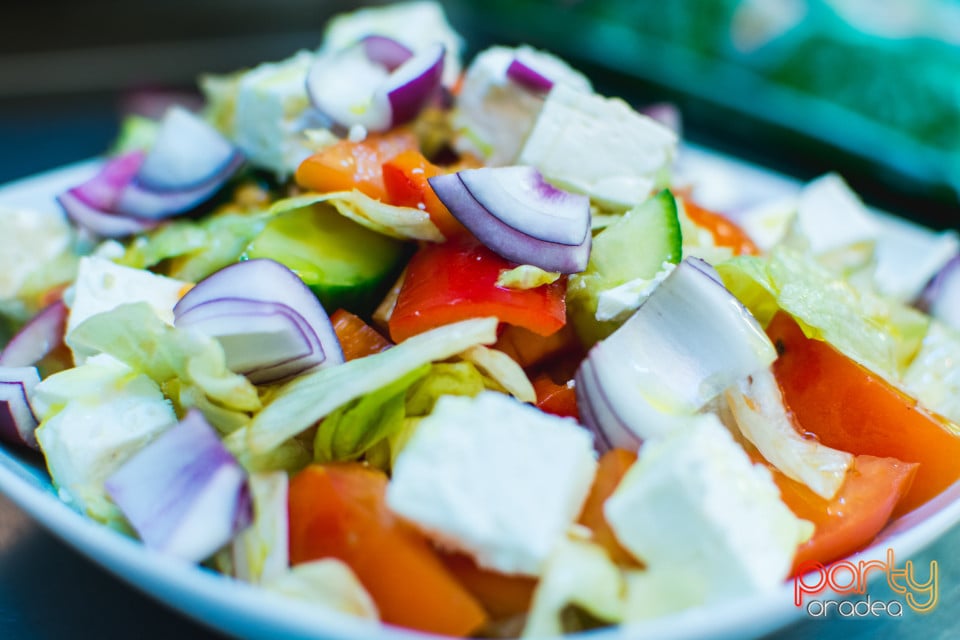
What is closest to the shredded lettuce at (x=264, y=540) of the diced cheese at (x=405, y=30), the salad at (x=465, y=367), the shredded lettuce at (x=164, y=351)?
the salad at (x=465, y=367)

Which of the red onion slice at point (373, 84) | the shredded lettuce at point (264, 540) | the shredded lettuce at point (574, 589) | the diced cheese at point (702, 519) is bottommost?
the shredded lettuce at point (264, 540)

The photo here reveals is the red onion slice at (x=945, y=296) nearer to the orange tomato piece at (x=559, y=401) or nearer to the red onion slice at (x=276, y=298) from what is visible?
the orange tomato piece at (x=559, y=401)

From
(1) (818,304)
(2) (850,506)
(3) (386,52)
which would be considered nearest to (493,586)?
(2) (850,506)

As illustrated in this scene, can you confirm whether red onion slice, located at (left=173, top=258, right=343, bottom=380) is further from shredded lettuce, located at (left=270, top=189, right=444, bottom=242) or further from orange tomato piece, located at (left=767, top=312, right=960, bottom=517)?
orange tomato piece, located at (left=767, top=312, right=960, bottom=517)

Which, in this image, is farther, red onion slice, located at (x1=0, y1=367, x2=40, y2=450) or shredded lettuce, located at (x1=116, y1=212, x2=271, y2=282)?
shredded lettuce, located at (x1=116, y1=212, x2=271, y2=282)

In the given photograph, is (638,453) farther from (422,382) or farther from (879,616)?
(879,616)

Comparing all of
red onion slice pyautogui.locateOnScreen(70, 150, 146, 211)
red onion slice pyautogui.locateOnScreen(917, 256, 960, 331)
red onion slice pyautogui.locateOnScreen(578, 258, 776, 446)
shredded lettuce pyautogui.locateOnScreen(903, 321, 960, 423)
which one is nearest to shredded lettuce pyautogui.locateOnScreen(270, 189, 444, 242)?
red onion slice pyautogui.locateOnScreen(578, 258, 776, 446)

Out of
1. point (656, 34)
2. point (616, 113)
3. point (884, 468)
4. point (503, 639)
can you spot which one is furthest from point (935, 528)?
point (656, 34)
